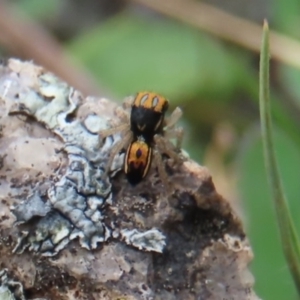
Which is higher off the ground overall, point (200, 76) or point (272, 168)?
point (200, 76)

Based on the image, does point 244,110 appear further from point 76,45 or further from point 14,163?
point 14,163

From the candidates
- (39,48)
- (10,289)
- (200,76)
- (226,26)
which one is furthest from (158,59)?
(10,289)

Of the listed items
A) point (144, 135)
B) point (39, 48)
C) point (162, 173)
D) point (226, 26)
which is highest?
point (226, 26)

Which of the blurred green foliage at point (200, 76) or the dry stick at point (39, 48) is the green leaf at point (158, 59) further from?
the dry stick at point (39, 48)

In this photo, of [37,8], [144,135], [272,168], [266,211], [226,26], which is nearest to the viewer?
[272,168]

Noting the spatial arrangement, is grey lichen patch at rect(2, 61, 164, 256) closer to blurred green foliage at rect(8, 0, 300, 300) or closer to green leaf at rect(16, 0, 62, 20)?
blurred green foliage at rect(8, 0, 300, 300)

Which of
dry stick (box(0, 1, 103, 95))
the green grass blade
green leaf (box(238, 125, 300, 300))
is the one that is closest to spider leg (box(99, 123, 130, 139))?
the green grass blade

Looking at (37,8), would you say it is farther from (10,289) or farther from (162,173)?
(10,289)
